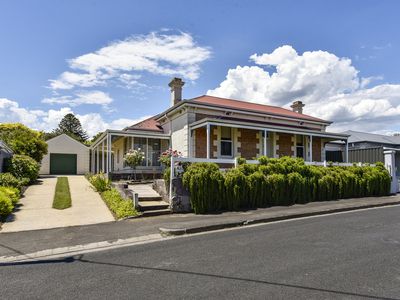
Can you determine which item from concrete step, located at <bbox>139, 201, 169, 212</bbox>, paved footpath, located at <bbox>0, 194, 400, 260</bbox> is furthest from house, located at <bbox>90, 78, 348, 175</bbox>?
paved footpath, located at <bbox>0, 194, 400, 260</bbox>

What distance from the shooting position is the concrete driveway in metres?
8.99

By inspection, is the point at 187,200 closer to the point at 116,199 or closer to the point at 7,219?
the point at 116,199

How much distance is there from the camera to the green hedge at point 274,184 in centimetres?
1075

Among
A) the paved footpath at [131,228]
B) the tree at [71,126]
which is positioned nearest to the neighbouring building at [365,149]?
the paved footpath at [131,228]

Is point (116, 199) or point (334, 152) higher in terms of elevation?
point (334, 152)

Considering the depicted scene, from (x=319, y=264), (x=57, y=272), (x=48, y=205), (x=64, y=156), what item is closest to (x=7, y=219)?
(x=48, y=205)

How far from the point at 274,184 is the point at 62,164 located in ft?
81.8

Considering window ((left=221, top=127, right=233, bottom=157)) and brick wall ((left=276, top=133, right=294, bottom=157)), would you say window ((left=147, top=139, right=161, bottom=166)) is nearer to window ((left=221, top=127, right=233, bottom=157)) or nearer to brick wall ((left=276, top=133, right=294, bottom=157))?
window ((left=221, top=127, right=233, bottom=157))

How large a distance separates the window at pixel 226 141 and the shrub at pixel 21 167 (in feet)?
35.6

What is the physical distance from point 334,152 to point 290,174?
1762 centimetres

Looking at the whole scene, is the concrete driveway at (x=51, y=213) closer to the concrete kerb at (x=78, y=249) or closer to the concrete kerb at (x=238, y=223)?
the concrete kerb at (x=78, y=249)

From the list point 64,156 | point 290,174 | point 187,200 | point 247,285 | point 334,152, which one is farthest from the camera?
point 64,156

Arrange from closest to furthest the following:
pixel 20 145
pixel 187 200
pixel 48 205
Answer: pixel 187 200
pixel 48 205
pixel 20 145

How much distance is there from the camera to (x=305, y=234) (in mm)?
7383
